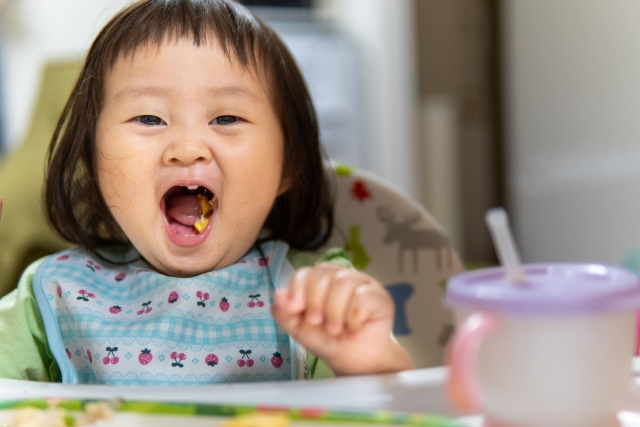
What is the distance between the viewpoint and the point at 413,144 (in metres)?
3.11

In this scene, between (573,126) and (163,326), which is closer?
(163,326)

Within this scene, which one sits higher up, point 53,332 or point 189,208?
point 189,208

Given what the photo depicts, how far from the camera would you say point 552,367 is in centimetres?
35

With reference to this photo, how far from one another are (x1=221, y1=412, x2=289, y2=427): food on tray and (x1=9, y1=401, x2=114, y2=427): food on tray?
8 centimetres

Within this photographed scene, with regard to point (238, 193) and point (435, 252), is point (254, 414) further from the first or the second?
point (435, 252)

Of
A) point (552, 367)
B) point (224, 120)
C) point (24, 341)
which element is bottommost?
point (24, 341)

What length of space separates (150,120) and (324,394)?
40cm

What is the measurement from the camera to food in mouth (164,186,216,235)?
2.57 feet

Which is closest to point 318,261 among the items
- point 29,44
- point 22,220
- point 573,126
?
point 22,220

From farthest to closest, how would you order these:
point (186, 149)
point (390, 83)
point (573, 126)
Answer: point (390, 83) < point (573, 126) < point (186, 149)

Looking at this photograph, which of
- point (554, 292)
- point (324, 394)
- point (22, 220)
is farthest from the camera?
point (22, 220)

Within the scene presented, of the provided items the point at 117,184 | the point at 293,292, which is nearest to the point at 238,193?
the point at 117,184

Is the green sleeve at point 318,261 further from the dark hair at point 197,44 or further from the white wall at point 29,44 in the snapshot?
the white wall at point 29,44

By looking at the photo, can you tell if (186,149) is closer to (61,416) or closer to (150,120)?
(150,120)
